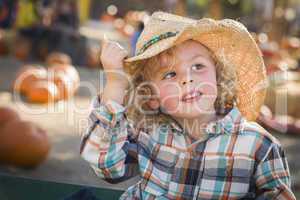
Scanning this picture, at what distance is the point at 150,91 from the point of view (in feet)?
6.28

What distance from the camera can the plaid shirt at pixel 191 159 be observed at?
5.65 ft

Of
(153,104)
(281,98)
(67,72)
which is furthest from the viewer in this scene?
(67,72)

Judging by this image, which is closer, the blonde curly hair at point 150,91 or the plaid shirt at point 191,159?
the plaid shirt at point 191,159

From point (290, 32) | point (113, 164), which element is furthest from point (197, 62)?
point (290, 32)

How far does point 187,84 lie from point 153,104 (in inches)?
8.9

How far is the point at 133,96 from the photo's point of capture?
76.7 inches

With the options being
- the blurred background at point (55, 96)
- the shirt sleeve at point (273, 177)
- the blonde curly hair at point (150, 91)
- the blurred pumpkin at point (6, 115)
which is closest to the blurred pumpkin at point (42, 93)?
the blurred background at point (55, 96)

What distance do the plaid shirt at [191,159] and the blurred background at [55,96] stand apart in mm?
158

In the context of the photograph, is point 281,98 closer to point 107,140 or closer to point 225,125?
point 225,125

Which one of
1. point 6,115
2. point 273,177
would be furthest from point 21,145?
point 273,177

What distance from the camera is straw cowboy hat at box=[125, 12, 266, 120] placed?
1.79 metres

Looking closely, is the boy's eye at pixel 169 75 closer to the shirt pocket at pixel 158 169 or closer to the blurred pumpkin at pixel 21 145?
the shirt pocket at pixel 158 169

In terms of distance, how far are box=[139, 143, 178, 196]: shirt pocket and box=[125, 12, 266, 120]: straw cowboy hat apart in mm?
310

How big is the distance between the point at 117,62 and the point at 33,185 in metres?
0.50
